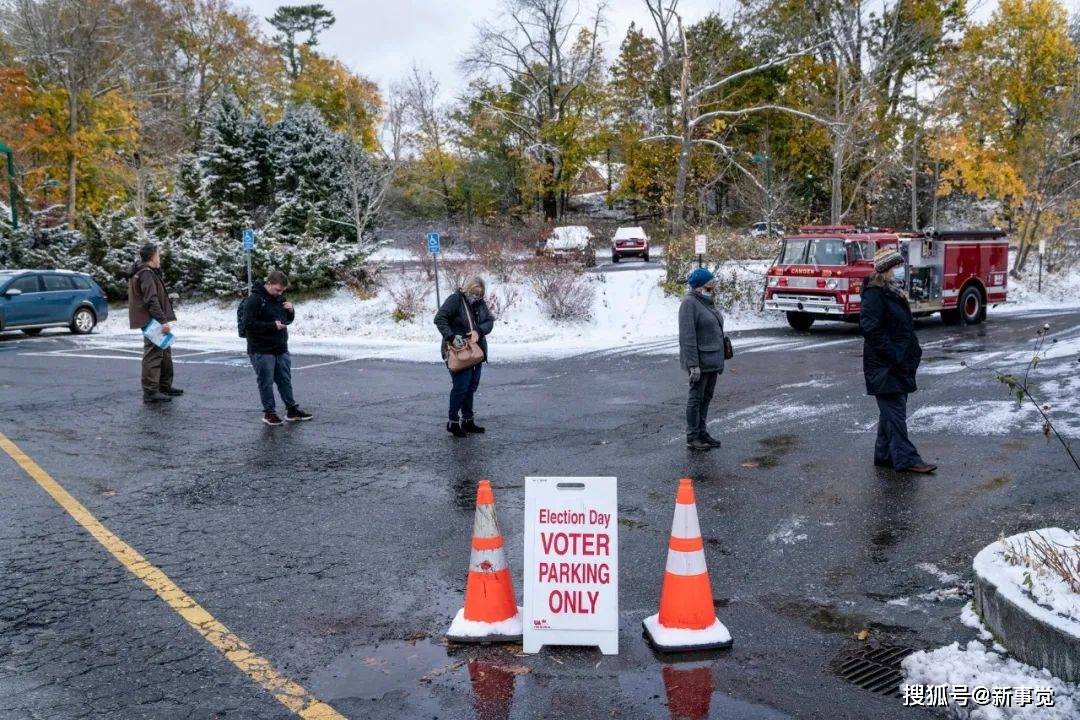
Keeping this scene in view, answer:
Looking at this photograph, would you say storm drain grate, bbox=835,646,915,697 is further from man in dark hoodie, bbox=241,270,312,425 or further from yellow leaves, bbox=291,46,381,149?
yellow leaves, bbox=291,46,381,149

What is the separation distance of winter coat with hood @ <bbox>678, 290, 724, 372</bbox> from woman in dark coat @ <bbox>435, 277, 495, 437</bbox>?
214 centimetres

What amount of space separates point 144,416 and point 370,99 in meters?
37.6

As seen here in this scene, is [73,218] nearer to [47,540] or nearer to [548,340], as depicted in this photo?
[548,340]

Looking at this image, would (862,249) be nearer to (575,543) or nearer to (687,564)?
(687,564)

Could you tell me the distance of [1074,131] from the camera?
2945 centimetres

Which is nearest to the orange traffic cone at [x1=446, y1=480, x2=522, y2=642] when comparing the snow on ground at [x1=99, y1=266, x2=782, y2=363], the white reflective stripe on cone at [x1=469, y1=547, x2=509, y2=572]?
the white reflective stripe on cone at [x1=469, y1=547, x2=509, y2=572]

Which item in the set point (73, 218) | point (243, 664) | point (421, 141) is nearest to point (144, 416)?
point (243, 664)

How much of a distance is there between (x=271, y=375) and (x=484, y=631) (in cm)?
649

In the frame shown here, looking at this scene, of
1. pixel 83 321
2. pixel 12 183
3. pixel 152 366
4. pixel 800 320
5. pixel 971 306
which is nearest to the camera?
pixel 152 366

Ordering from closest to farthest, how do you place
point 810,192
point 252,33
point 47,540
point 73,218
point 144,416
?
point 47,540 < point 144,416 < point 73,218 < point 810,192 < point 252,33

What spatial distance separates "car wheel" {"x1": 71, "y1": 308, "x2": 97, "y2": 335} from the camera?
2283 centimetres

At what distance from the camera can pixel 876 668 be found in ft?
14.1

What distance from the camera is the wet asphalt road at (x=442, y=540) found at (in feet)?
13.6

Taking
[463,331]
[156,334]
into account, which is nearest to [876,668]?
[463,331]
